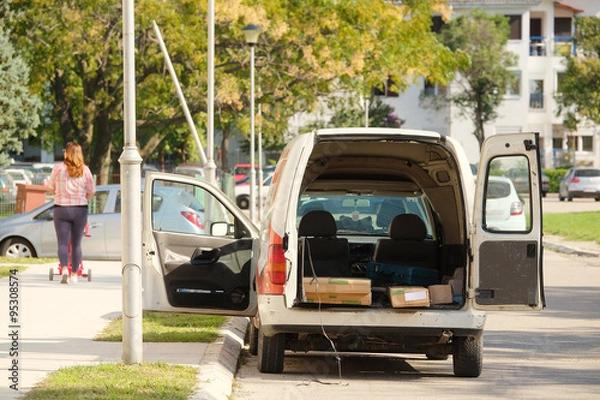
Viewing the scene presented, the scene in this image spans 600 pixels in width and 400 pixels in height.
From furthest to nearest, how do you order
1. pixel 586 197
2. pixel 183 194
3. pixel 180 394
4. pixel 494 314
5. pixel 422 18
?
pixel 586 197 → pixel 422 18 → pixel 183 194 → pixel 494 314 → pixel 180 394

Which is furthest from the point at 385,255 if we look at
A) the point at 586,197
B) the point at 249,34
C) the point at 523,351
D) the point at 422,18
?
the point at 586,197

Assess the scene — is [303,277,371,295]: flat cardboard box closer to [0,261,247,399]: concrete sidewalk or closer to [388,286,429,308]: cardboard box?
[388,286,429,308]: cardboard box

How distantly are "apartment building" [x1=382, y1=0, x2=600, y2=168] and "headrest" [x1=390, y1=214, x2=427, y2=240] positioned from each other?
70.5 meters

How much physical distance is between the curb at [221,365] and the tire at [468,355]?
177 cm

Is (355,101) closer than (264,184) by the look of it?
Yes

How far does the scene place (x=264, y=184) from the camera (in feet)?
189

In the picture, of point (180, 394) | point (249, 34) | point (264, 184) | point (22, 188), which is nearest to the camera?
point (180, 394)

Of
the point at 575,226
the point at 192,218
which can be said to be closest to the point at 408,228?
the point at 192,218

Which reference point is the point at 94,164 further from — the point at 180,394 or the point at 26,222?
the point at 180,394

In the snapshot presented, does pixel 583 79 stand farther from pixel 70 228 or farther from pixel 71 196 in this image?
pixel 71 196

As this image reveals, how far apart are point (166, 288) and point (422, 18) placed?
26655mm

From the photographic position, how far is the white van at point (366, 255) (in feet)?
35.1

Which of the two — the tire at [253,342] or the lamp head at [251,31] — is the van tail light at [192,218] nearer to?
the lamp head at [251,31]

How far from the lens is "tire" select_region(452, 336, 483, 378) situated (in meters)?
10.9
